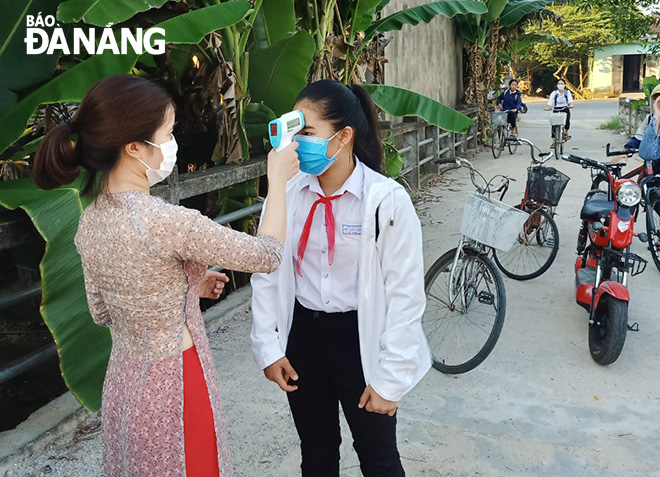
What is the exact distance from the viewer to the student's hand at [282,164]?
1978 mm

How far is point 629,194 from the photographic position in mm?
4281

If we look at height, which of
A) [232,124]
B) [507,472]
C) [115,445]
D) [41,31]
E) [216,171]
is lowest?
[507,472]

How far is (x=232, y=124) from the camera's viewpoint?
473cm

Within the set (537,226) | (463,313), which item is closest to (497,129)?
(537,226)

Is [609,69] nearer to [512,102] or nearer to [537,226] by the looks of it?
[512,102]

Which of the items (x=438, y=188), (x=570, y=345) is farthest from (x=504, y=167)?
(x=570, y=345)

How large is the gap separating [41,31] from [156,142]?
2.20 meters

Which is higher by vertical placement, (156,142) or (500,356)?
(156,142)

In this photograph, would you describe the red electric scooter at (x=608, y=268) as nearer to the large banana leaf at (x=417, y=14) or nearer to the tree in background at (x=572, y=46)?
the large banana leaf at (x=417, y=14)

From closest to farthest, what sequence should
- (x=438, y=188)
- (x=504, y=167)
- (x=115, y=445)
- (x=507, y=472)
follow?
(x=115, y=445) < (x=507, y=472) < (x=438, y=188) < (x=504, y=167)

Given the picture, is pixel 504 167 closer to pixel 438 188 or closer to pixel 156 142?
pixel 438 188

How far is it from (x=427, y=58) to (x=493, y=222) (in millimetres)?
8411

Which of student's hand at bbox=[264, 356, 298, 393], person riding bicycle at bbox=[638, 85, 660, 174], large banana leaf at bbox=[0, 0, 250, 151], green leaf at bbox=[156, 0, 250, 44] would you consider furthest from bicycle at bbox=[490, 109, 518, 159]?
student's hand at bbox=[264, 356, 298, 393]

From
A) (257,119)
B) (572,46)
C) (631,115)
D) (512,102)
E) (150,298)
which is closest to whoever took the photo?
(150,298)
